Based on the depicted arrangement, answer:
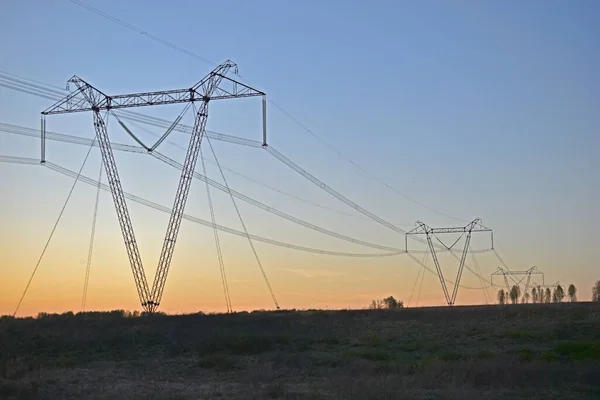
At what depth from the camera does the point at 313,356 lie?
49125 mm

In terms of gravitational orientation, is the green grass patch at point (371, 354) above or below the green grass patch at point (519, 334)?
below

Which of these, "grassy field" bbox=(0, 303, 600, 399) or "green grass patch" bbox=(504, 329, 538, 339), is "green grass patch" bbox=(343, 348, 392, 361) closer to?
"grassy field" bbox=(0, 303, 600, 399)

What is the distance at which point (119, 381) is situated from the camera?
3922cm

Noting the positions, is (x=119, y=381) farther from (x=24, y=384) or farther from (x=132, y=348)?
(x=132, y=348)

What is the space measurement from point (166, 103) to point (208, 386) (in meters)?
43.9

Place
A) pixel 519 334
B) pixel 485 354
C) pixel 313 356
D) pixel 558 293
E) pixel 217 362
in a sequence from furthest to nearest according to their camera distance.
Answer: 1. pixel 558 293
2. pixel 519 334
3. pixel 313 356
4. pixel 485 354
5. pixel 217 362

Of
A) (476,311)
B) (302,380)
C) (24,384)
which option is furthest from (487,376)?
(476,311)

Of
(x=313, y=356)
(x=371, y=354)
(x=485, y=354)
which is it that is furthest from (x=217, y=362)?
(x=485, y=354)

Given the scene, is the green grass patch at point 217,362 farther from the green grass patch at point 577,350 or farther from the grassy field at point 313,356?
the green grass patch at point 577,350

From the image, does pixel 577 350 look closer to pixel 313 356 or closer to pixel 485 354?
pixel 485 354

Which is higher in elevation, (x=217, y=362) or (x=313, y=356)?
(x=313, y=356)

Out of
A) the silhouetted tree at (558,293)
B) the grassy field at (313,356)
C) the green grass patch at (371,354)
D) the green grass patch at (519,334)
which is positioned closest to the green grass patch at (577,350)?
the grassy field at (313,356)

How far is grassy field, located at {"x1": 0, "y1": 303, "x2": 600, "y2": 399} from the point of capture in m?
34.3

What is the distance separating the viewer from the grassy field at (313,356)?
34344 millimetres
